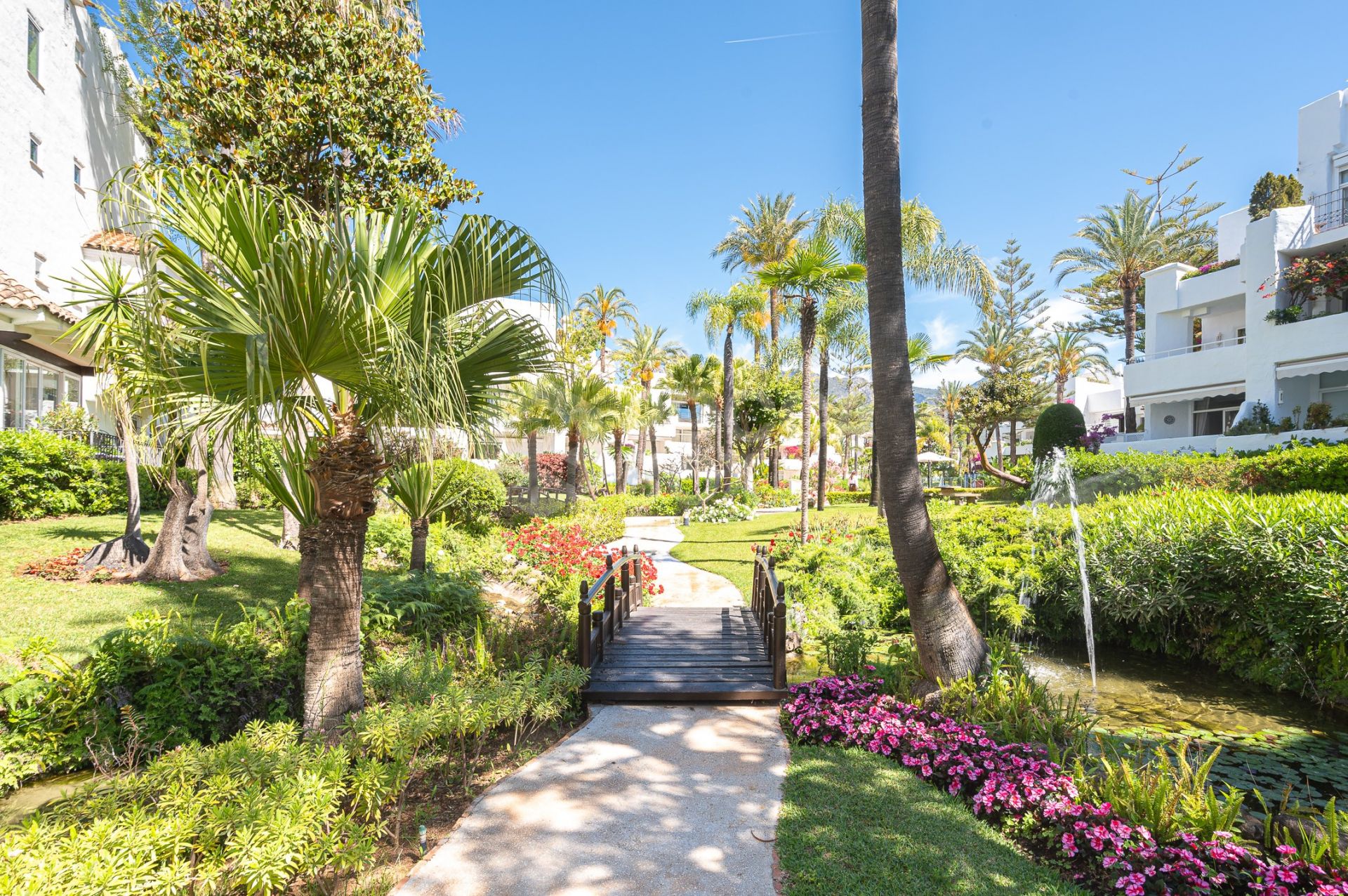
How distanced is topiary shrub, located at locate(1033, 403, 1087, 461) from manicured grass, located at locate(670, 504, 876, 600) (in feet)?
23.0

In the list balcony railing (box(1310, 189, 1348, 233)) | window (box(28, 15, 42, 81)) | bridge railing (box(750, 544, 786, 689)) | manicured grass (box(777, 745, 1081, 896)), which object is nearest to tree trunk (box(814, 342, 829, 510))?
bridge railing (box(750, 544, 786, 689))

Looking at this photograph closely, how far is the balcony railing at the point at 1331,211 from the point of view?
20.0m

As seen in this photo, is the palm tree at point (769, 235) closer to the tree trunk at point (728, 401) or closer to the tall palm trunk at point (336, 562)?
the tree trunk at point (728, 401)

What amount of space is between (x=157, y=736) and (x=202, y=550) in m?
4.39

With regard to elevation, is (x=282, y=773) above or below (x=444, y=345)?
below

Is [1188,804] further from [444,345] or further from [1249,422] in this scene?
[1249,422]

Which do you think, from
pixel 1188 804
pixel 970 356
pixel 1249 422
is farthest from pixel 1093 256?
pixel 1188 804

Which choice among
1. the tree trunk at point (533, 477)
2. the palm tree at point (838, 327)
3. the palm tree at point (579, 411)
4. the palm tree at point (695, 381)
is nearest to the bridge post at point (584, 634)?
the palm tree at point (838, 327)

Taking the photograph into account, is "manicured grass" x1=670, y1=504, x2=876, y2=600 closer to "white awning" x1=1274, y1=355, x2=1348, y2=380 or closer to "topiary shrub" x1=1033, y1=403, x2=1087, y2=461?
"topiary shrub" x1=1033, y1=403, x2=1087, y2=461

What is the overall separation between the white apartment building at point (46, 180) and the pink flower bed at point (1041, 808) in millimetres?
12867

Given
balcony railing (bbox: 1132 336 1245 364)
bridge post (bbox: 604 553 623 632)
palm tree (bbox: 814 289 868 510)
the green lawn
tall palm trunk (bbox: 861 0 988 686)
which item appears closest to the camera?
tall palm trunk (bbox: 861 0 988 686)

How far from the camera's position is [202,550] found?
8594mm

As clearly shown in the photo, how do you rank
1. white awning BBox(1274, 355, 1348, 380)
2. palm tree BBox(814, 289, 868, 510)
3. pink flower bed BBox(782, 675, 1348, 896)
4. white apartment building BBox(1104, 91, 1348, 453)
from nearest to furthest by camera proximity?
pink flower bed BBox(782, 675, 1348, 896) → white awning BBox(1274, 355, 1348, 380) → white apartment building BBox(1104, 91, 1348, 453) → palm tree BBox(814, 289, 868, 510)

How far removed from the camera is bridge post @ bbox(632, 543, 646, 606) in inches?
425
